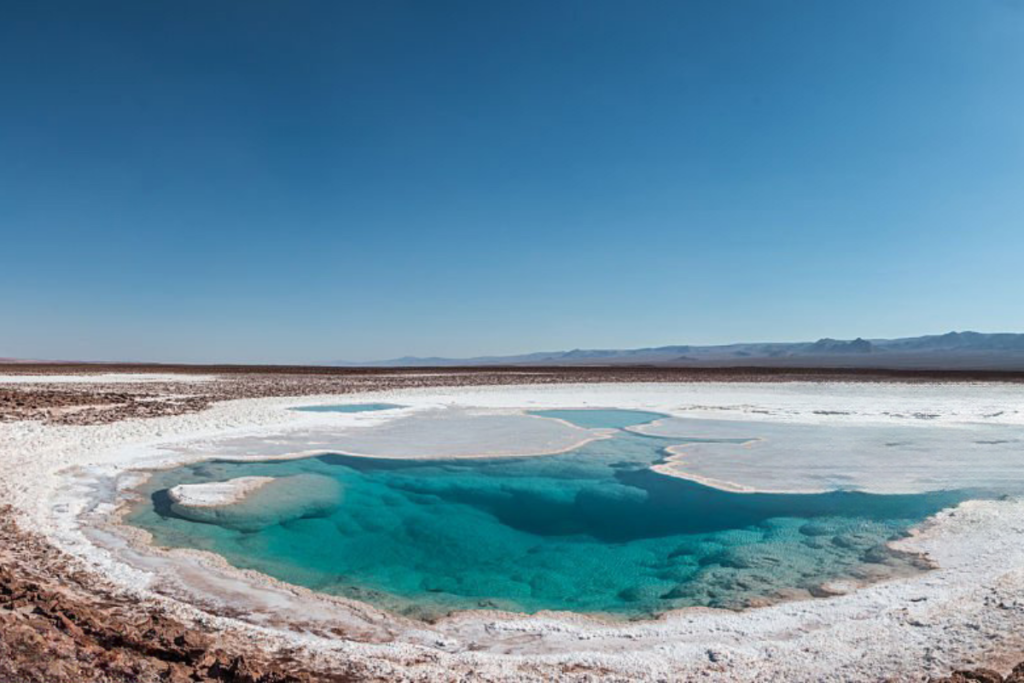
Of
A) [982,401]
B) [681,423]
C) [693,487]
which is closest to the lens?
[693,487]

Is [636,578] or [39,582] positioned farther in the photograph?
[636,578]

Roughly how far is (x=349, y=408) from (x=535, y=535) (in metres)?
12.7

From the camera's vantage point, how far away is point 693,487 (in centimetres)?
827

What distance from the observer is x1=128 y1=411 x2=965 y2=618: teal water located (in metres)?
5.07

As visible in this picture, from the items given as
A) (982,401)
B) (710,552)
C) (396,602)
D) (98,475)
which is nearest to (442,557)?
(396,602)

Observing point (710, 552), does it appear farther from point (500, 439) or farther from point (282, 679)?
point (500, 439)

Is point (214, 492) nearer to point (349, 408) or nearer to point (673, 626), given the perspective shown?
point (673, 626)

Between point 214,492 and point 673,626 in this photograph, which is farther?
point 214,492

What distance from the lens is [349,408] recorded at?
18297mm

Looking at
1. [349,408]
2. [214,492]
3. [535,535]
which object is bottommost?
[535,535]

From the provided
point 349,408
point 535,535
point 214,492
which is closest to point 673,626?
point 535,535

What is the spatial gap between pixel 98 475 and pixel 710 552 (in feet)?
25.4

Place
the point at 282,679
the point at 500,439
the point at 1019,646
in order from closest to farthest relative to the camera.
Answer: the point at 282,679 < the point at 1019,646 < the point at 500,439

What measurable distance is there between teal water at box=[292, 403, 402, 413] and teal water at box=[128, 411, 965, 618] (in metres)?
7.85
